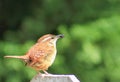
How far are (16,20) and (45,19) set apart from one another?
13.9 inches

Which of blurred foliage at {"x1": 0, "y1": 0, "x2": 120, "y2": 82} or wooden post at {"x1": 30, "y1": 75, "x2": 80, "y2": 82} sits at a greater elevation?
blurred foliage at {"x1": 0, "y1": 0, "x2": 120, "y2": 82}

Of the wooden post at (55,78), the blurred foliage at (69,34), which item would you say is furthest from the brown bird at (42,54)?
the blurred foliage at (69,34)

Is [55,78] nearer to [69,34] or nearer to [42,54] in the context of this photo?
[42,54]

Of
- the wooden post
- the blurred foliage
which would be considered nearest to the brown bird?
the wooden post

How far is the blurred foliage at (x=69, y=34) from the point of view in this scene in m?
6.65

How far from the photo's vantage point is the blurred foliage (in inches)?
262

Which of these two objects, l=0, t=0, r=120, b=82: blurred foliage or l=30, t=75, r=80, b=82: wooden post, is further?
l=0, t=0, r=120, b=82: blurred foliage

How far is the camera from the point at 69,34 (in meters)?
6.66

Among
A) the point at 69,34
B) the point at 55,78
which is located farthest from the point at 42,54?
the point at 69,34

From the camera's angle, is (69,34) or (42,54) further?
(69,34)

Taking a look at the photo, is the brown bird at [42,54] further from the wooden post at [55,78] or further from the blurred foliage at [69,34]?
the blurred foliage at [69,34]

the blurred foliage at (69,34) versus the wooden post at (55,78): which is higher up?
the blurred foliage at (69,34)

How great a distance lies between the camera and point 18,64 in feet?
22.3

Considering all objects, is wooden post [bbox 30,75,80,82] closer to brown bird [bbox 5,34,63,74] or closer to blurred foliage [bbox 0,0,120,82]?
brown bird [bbox 5,34,63,74]
